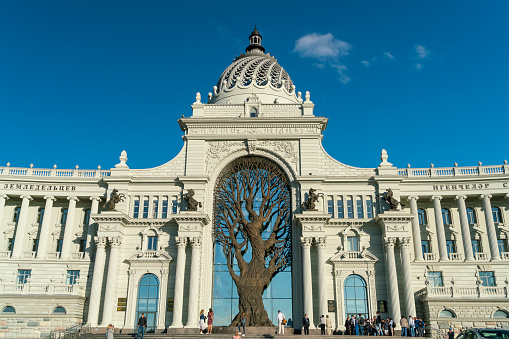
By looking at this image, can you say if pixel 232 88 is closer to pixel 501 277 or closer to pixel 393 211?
pixel 393 211

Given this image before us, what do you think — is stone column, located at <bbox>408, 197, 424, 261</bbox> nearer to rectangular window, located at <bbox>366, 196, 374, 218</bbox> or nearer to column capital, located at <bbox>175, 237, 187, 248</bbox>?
rectangular window, located at <bbox>366, 196, 374, 218</bbox>

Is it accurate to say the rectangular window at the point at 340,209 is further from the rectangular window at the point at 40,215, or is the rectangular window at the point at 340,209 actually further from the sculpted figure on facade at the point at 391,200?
the rectangular window at the point at 40,215

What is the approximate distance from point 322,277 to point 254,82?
24.2 m

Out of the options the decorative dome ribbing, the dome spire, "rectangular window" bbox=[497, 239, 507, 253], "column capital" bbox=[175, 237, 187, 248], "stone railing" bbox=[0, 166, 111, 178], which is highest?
the dome spire

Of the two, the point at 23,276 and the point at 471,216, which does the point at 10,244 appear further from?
the point at 471,216

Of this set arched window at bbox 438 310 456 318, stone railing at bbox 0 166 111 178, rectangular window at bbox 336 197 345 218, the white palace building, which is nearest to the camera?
arched window at bbox 438 310 456 318

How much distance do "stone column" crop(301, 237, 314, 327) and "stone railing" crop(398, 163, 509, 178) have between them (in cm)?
1207

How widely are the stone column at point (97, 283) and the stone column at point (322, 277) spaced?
60.7ft

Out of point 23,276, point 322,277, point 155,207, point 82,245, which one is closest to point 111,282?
point 82,245

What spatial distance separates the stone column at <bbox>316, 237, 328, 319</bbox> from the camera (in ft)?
127

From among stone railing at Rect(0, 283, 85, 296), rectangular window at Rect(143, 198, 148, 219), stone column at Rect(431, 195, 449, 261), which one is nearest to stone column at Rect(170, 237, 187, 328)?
rectangular window at Rect(143, 198, 148, 219)

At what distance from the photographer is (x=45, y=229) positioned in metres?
44.2

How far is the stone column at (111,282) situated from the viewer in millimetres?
39031

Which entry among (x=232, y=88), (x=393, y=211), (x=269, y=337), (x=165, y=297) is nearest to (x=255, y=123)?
(x=232, y=88)
